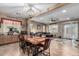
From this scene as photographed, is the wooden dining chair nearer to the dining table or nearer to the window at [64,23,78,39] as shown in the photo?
the dining table

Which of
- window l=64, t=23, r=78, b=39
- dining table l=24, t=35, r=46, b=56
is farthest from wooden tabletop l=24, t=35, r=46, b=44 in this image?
window l=64, t=23, r=78, b=39

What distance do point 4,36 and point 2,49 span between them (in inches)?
11.9

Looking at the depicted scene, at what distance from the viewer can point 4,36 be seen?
6.86 feet

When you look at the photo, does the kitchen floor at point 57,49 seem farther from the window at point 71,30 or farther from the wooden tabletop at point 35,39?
Result: the wooden tabletop at point 35,39

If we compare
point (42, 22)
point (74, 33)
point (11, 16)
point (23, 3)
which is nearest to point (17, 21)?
point (11, 16)

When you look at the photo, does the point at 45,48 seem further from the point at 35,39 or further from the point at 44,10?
the point at 44,10

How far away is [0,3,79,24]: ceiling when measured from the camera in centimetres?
203

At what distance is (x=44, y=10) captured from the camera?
82.7 inches

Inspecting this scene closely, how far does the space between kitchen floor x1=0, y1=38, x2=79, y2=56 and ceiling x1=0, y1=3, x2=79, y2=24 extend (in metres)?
0.52

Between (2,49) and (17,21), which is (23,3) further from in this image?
(2,49)

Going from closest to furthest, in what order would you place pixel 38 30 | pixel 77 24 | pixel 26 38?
pixel 77 24 → pixel 38 30 → pixel 26 38

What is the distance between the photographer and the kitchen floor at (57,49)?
2.04 meters

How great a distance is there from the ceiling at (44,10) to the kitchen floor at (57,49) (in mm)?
524

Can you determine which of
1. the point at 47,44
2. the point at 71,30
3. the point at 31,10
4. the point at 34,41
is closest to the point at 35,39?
the point at 34,41
